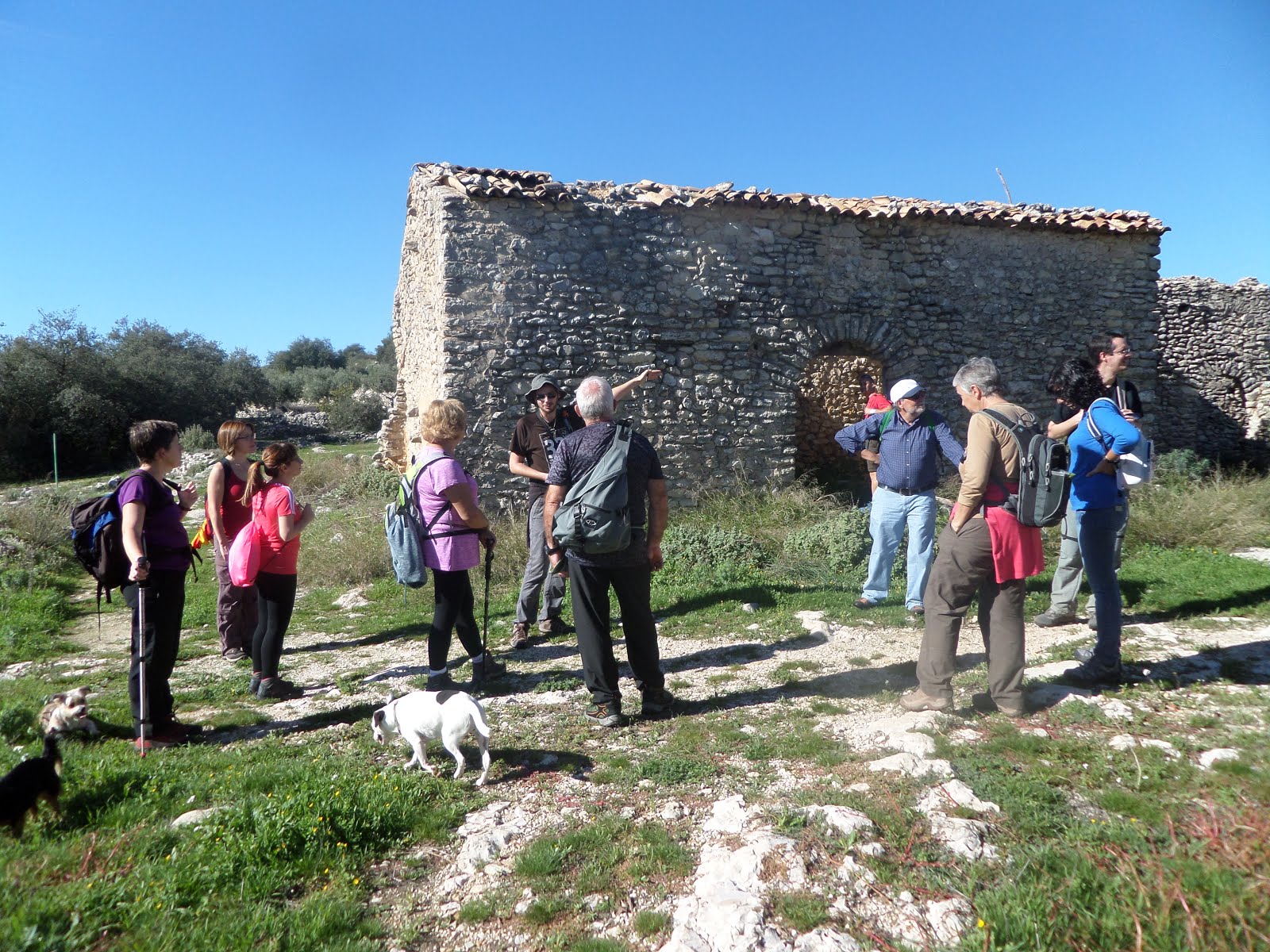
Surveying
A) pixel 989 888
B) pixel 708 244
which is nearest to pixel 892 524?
pixel 989 888

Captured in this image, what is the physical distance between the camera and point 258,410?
89.6 ft

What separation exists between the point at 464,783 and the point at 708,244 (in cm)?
773

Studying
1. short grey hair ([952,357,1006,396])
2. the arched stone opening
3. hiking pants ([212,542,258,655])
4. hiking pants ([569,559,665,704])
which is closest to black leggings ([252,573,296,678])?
hiking pants ([212,542,258,655])

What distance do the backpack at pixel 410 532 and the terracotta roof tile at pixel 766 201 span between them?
5679 mm

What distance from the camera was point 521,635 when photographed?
5523 mm

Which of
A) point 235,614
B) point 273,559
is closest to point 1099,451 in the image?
point 273,559

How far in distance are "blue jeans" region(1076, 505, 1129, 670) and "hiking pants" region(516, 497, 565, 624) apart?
3351 millimetres

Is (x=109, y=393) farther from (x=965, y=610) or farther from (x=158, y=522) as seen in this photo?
(x=965, y=610)

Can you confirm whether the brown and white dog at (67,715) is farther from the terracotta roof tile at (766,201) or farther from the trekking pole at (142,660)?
the terracotta roof tile at (766,201)

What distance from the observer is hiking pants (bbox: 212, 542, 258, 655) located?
5.63 meters

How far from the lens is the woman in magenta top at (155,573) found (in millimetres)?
3752

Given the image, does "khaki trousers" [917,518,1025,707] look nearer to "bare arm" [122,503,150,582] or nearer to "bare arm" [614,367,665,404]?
"bare arm" [614,367,665,404]

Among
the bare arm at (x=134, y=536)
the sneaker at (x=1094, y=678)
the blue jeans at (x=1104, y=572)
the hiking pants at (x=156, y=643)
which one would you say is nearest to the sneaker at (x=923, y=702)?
the sneaker at (x=1094, y=678)

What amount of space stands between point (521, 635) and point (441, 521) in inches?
64.8
